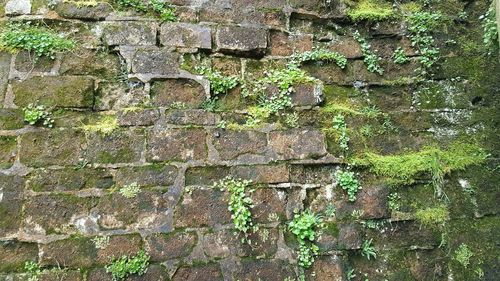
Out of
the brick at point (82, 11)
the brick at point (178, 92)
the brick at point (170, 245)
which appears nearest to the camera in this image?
the brick at point (170, 245)

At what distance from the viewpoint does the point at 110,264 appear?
7.32 ft

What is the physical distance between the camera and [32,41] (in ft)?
8.50

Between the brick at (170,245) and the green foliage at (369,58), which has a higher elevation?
the green foliage at (369,58)

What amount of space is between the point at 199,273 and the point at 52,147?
1032mm

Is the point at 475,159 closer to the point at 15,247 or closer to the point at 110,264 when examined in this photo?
the point at 110,264

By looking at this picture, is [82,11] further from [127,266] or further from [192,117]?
[127,266]

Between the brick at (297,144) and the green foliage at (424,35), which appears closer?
the brick at (297,144)

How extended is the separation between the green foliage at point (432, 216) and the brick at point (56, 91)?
1948 mm

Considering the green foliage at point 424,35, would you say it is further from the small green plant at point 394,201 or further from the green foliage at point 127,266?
the green foliage at point 127,266

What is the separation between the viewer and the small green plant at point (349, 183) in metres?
2.50

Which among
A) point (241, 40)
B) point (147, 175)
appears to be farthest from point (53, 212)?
point (241, 40)

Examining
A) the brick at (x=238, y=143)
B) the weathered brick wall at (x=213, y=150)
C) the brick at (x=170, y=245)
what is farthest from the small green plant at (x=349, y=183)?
the brick at (x=170, y=245)

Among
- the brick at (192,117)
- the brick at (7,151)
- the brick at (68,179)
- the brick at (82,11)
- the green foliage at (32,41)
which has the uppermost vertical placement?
the brick at (82,11)

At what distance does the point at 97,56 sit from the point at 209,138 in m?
0.84
